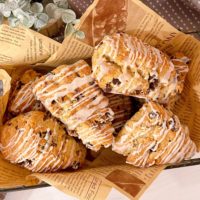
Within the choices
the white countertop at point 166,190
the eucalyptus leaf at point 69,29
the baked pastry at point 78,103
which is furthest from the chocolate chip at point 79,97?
the white countertop at point 166,190

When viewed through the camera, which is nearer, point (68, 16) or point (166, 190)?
point (68, 16)

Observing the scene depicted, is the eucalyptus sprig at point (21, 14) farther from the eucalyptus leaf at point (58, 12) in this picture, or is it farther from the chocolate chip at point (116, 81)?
the chocolate chip at point (116, 81)

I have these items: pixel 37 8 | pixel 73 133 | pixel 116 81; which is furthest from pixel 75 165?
pixel 37 8

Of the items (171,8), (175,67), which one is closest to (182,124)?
(175,67)

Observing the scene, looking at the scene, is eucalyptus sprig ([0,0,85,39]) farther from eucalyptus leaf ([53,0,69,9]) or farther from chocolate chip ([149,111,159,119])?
chocolate chip ([149,111,159,119])

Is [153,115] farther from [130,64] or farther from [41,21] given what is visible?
[41,21]
